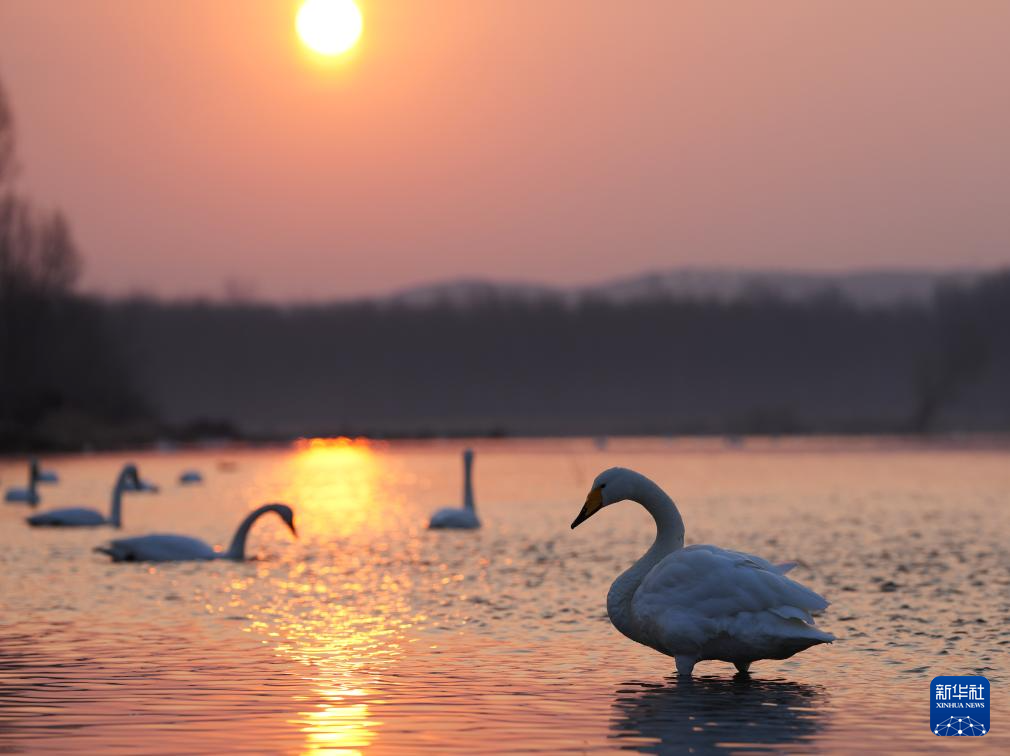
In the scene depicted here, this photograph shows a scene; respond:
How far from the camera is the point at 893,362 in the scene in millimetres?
186875

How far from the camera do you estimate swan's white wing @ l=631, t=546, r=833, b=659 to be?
508 inches

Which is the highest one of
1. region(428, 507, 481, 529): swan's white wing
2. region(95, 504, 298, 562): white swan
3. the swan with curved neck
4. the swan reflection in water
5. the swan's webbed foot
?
the swan with curved neck

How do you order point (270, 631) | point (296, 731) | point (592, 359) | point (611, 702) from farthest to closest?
1. point (592, 359)
2. point (270, 631)
3. point (611, 702)
4. point (296, 731)

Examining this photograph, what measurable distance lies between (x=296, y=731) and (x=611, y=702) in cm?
239

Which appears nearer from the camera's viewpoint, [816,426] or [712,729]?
[712,729]

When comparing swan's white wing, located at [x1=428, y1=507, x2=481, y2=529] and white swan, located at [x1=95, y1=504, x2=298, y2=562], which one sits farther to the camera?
swan's white wing, located at [x1=428, y1=507, x2=481, y2=529]

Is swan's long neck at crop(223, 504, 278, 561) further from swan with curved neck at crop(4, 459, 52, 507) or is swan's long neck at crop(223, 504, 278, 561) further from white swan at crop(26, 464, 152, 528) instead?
swan with curved neck at crop(4, 459, 52, 507)

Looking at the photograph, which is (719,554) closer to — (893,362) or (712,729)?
(712,729)

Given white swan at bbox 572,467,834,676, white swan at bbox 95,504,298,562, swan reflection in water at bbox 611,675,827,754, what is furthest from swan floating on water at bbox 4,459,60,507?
swan reflection in water at bbox 611,675,827,754

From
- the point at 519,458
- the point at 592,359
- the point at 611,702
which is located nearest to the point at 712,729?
the point at 611,702

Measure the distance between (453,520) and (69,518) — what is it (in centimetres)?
651

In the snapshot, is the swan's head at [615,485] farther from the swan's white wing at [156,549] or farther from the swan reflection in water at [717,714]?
the swan's white wing at [156,549]

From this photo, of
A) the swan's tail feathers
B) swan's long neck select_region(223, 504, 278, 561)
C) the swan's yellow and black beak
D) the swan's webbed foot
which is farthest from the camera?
swan's long neck select_region(223, 504, 278, 561)

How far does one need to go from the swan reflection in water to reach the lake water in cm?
3
